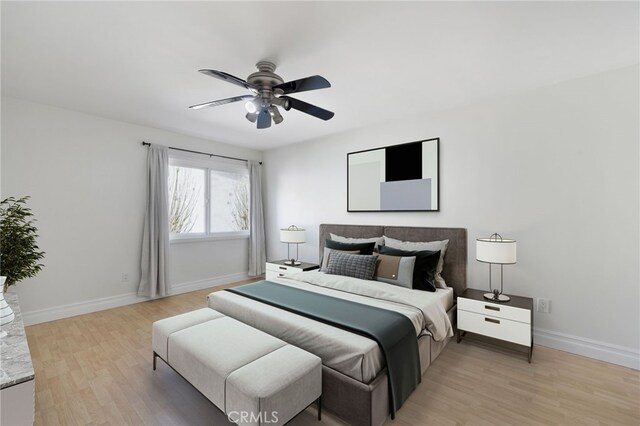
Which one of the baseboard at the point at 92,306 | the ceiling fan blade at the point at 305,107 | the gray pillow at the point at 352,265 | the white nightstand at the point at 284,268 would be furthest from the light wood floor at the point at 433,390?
the ceiling fan blade at the point at 305,107

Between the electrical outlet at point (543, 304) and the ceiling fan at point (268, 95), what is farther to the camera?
the electrical outlet at point (543, 304)

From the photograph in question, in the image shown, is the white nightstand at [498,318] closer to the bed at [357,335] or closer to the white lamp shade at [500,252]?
the bed at [357,335]

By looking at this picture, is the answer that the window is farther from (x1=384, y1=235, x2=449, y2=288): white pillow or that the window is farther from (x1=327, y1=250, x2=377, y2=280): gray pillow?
(x1=384, y1=235, x2=449, y2=288): white pillow

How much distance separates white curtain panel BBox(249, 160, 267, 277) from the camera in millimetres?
5465

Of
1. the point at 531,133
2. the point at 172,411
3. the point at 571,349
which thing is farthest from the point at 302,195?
the point at 571,349

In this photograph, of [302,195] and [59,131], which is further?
[302,195]

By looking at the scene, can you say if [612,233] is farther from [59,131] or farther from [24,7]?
[59,131]

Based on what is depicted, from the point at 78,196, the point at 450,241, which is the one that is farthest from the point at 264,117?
the point at 78,196

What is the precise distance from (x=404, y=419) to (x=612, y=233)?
2.47 metres

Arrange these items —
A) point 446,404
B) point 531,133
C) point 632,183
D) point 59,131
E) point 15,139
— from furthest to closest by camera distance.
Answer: point 59,131, point 15,139, point 531,133, point 632,183, point 446,404

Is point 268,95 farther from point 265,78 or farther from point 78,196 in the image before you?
point 78,196

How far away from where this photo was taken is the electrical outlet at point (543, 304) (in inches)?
112

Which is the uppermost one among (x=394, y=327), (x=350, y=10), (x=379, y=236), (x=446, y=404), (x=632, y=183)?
(x=350, y=10)

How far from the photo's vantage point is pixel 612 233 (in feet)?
8.32
